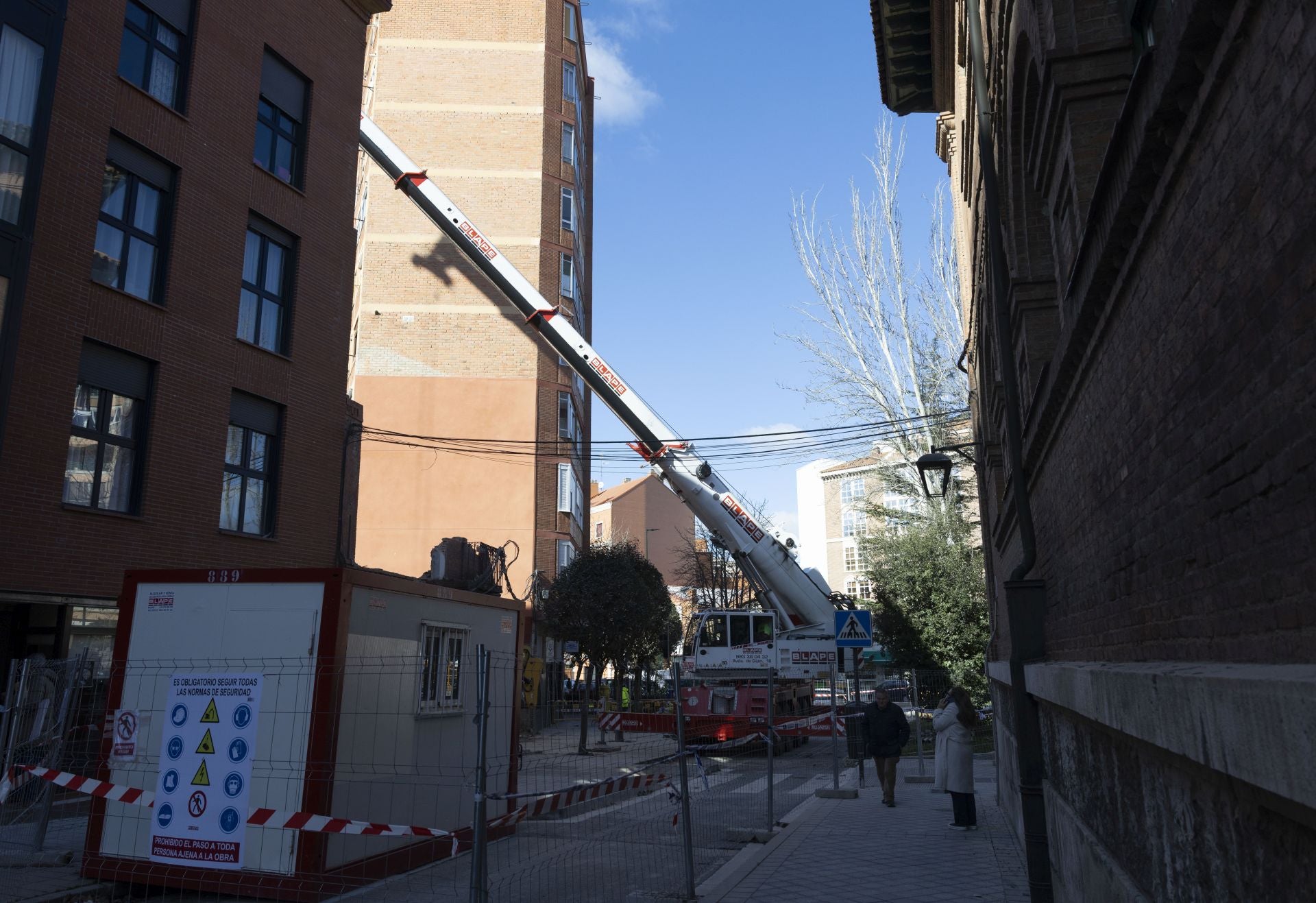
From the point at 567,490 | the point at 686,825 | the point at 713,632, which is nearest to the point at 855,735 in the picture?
the point at 713,632

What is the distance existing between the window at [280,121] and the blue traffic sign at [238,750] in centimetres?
1290

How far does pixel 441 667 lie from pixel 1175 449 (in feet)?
24.4

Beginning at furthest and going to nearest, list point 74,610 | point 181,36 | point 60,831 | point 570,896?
point 181,36
point 74,610
point 60,831
point 570,896

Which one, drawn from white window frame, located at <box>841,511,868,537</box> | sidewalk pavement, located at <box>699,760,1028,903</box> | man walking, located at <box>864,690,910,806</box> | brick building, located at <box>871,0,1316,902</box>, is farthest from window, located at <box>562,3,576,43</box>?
white window frame, located at <box>841,511,868,537</box>

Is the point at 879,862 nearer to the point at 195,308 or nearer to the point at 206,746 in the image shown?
the point at 206,746

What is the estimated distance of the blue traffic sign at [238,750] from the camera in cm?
707

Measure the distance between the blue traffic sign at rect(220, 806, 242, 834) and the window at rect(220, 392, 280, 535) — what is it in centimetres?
981

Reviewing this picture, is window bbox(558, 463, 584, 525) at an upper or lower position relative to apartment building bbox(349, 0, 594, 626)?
lower

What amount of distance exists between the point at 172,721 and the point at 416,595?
232 centimetres

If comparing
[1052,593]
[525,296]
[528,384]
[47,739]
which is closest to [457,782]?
[47,739]

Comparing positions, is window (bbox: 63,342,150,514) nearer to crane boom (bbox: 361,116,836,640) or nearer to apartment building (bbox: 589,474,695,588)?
crane boom (bbox: 361,116,836,640)

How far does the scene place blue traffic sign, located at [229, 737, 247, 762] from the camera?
7070mm

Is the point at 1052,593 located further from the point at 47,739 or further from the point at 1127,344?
the point at 47,739

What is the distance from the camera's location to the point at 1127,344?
3971 mm
